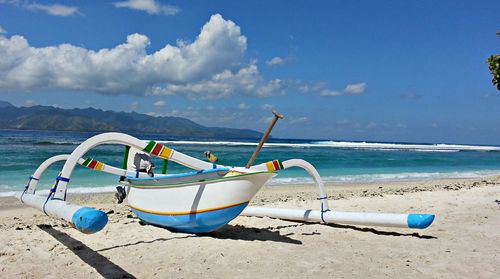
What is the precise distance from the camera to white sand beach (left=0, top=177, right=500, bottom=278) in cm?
435

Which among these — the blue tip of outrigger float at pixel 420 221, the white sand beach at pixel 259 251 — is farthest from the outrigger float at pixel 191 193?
Result: the white sand beach at pixel 259 251

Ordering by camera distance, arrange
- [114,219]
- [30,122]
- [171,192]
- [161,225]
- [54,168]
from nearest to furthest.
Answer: [171,192] → [161,225] → [114,219] → [54,168] → [30,122]

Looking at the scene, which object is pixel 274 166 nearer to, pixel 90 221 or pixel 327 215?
pixel 327 215

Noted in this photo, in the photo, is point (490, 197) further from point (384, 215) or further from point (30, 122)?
point (30, 122)

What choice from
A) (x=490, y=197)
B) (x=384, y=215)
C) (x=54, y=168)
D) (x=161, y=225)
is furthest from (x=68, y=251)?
(x=54, y=168)

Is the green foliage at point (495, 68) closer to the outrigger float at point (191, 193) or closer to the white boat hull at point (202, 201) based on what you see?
the outrigger float at point (191, 193)

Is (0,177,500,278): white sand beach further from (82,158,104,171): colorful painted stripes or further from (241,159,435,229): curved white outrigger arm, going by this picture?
(82,158,104,171): colorful painted stripes

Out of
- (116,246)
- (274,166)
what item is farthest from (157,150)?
(274,166)

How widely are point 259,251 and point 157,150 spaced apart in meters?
1.67

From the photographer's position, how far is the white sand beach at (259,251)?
14.3 feet

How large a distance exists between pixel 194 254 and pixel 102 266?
0.98 meters


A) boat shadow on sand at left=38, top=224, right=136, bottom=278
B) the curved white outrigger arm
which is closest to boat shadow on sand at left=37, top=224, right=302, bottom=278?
boat shadow on sand at left=38, top=224, right=136, bottom=278

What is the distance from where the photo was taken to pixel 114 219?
735 centimetres

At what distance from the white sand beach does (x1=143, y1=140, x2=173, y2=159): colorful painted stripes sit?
1.10 m
